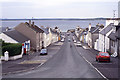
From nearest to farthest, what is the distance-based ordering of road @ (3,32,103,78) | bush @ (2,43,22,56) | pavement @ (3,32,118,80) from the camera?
pavement @ (3,32,118,80) → road @ (3,32,103,78) → bush @ (2,43,22,56)

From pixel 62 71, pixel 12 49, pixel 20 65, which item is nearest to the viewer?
pixel 62 71

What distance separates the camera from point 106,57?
30.7 meters

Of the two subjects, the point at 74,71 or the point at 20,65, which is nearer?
the point at 74,71

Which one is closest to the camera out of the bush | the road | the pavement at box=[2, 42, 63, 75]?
the road

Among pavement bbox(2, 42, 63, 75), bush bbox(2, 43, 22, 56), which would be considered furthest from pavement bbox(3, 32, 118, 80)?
bush bbox(2, 43, 22, 56)

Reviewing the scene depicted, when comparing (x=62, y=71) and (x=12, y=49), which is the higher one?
(x=12, y=49)

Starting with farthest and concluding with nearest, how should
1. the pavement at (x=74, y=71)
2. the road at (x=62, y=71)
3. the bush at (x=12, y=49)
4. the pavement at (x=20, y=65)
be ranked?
the bush at (x=12, y=49) → the pavement at (x=20, y=65) → the road at (x=62, y=71) → the pavement at (x=74, y=71)

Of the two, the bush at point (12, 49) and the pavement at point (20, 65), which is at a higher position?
the bush at point (12, 49)

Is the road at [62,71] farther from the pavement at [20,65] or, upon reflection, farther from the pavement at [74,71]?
the pavement at [20,65]

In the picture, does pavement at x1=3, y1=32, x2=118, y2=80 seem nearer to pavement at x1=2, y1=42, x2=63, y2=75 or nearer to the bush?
pavement at x1=2, y1=42, x2=63, y2=75

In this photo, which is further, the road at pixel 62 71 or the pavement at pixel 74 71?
the road at pixel 62 71

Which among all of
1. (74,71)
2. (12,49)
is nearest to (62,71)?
(74,71)

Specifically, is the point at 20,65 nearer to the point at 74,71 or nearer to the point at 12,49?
the point at 12,49

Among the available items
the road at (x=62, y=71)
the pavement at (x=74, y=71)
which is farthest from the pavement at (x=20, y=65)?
the road at (x=62, y=71)
